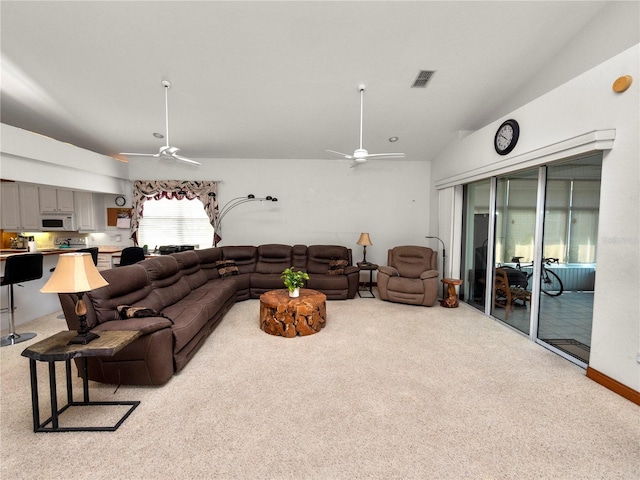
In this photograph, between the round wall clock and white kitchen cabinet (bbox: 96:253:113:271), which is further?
white kitchen cabinet (bbox: 96:253:113:271)

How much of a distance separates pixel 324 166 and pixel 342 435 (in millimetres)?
5104

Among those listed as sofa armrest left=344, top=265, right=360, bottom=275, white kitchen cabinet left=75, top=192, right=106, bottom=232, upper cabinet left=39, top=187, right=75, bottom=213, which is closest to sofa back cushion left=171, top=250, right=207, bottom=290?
sofa armrest left=344, top=265, right=360, bottom=275

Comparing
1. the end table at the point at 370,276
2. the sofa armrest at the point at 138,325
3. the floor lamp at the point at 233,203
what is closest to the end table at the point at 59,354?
the sofa armrest at the point at 138,325

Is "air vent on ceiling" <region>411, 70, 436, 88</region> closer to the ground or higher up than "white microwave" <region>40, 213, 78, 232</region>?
higher up

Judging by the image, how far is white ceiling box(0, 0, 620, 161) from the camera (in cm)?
282

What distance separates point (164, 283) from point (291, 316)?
1.62 meters

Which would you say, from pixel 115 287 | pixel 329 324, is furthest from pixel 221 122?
pixel 329 324

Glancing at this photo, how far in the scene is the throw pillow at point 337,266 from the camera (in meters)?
5.33

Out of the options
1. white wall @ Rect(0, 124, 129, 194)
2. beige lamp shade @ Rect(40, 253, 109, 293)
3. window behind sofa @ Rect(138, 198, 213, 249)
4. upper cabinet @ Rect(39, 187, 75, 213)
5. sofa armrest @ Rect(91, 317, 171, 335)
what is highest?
white wall @ Rect(0, 124, 129, 194)

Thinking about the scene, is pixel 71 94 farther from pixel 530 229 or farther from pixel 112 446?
pixel 530 229

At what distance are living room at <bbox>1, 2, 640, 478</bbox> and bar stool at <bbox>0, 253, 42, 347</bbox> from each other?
41 centimetres

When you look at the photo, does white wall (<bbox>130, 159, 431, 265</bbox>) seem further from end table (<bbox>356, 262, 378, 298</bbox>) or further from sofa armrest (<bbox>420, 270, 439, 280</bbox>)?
sofa armrest (<bbox>420, 270, 439, 280</bbox>)

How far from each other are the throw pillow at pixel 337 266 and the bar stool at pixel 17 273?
4.05m

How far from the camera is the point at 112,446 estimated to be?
1837mm
